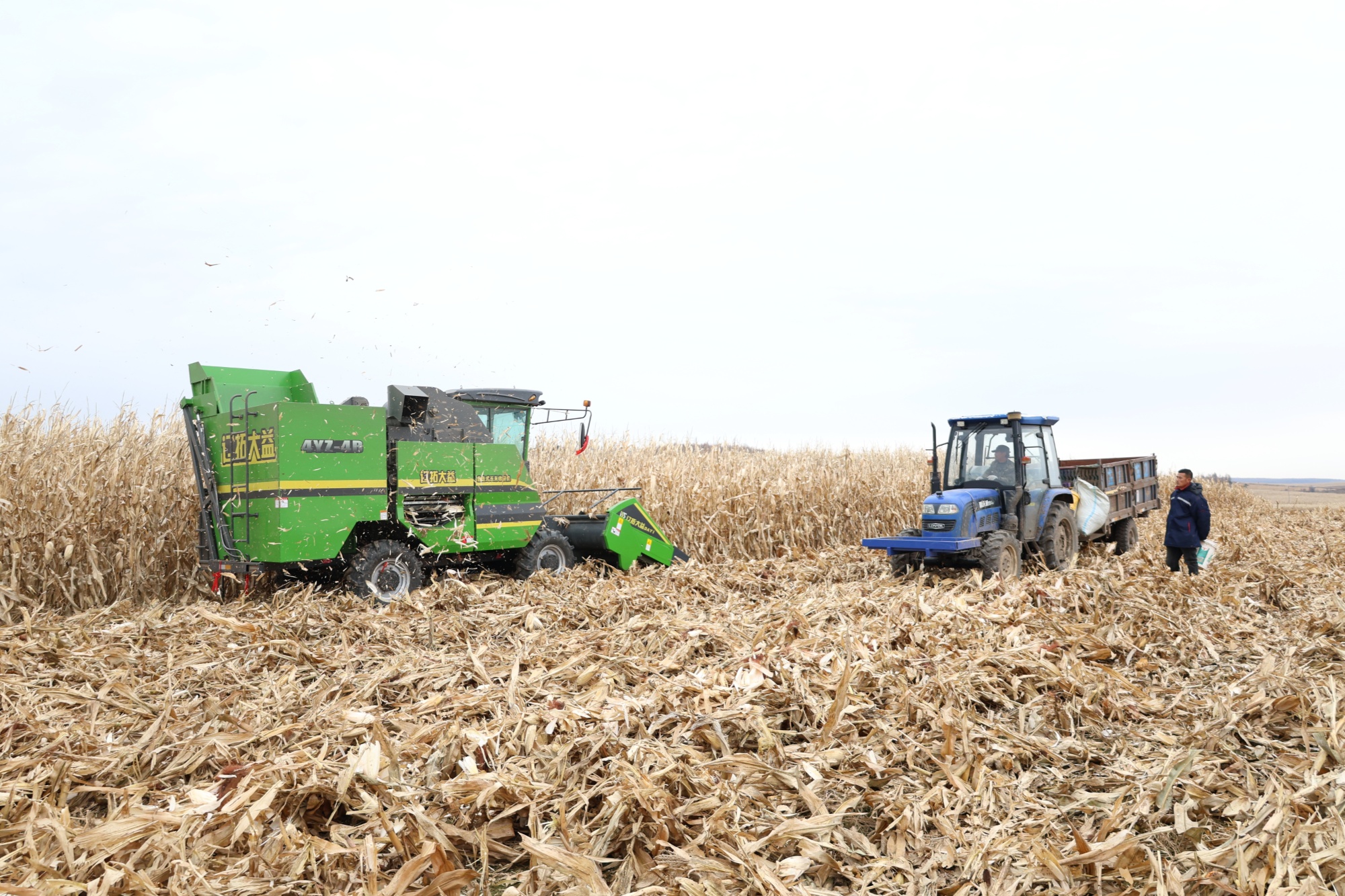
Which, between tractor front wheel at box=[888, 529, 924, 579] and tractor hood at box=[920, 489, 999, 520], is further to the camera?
tractor front wheel at box=[888, 529, 924, 579]

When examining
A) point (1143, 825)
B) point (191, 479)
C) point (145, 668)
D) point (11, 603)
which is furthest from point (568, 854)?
point (191, 479)

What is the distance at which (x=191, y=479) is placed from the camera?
33.4ft

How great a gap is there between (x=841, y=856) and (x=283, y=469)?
6.71m

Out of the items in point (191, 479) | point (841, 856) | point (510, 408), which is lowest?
point (841, 856)

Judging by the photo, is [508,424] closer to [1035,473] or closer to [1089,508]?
[1035,473]

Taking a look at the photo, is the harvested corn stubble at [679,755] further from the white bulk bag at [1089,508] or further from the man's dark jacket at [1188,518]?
the white bulk bag at [1089,508]

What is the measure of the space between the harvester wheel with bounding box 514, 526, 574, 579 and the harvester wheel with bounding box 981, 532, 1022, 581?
4961 mm

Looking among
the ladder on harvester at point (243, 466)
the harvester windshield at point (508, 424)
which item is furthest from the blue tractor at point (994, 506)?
the ladder on harvester at point (243, 466)

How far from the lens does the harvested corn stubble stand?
11.4 feet

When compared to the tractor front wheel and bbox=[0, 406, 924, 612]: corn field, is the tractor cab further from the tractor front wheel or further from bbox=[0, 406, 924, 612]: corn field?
bbox=[0, 406, 924, 612]: corn field

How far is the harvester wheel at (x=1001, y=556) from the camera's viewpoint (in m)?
9.91

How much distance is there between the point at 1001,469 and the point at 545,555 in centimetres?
590

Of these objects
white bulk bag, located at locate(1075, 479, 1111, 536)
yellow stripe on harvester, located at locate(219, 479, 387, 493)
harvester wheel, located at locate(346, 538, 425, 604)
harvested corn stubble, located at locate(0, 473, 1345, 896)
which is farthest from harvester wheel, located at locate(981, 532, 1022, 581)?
yellow stripe on harvester, located at locate(219, 479, 387, 493)

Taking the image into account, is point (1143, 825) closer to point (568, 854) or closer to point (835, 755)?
point (835, 755)
